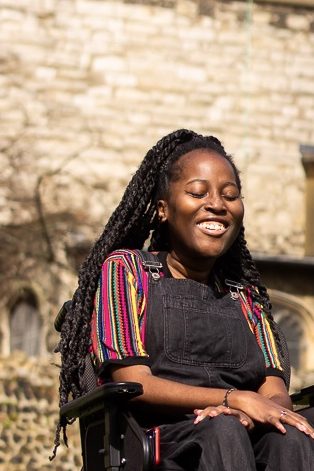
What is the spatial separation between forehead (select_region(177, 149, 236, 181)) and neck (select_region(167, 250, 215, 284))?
299 mm

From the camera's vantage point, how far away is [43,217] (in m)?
15.1

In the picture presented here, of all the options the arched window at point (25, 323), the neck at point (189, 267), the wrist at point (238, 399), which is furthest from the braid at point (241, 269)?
the arched window at point (25, 323)

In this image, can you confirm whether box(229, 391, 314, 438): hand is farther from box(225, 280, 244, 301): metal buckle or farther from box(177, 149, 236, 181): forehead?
box(177, 149, 236, 181): forehead

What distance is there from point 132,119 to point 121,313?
11.4 metres

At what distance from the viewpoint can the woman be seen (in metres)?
4.54

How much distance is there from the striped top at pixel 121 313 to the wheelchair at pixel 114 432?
0.53 feet

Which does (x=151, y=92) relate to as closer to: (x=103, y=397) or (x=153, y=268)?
(x=153, y=268)

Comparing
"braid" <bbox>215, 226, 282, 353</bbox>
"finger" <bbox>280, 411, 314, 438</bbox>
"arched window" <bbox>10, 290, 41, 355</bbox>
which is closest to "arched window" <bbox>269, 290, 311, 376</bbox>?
"arched window" <bbox>10, 290, 41, 355</bbox>

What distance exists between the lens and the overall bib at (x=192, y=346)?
14.9 ft

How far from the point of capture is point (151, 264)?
16.6 feet

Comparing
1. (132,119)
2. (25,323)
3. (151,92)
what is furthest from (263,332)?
(151,92)

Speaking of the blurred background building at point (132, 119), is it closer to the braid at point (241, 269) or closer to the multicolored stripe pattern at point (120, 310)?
the braid at point (241, 269)

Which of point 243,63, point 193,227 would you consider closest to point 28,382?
point 243,63

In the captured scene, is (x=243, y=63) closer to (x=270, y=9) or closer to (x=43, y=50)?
(x=270, y=9)
